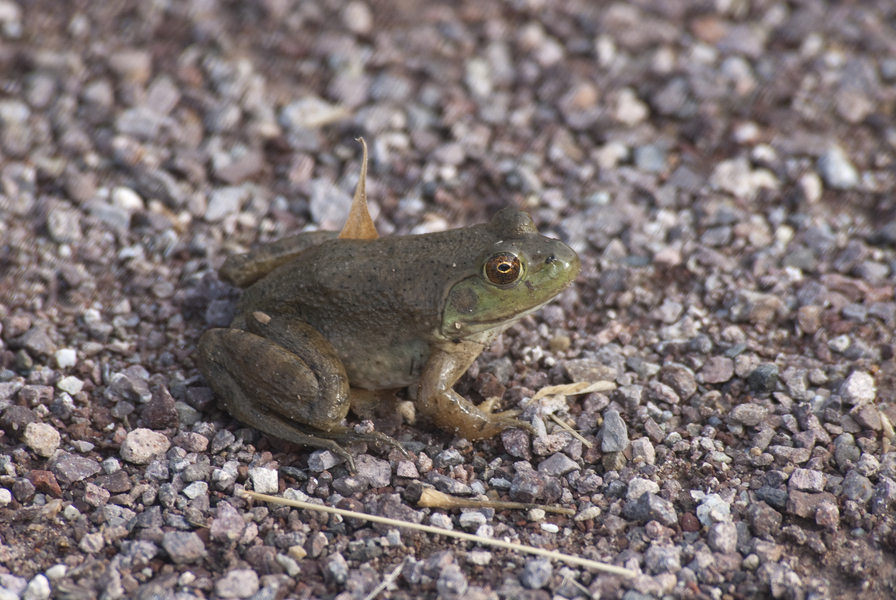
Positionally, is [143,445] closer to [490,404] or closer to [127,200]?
[490,404]

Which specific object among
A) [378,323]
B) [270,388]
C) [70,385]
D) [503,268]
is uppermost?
[503,268]

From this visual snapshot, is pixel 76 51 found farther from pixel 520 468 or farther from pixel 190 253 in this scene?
pixel 520 468

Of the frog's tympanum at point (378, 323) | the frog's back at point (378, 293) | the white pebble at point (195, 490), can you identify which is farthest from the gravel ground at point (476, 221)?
the frog's back at point (378, 293)

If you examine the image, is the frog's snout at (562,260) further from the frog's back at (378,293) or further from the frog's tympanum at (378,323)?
the frog's back at (378,293)

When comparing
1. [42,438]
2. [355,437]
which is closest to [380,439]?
[355,437]

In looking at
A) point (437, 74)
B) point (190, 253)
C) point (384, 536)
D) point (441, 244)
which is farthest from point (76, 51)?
point (384, 536)

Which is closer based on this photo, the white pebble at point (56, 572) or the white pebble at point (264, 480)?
the white pebble at point (56, 572)
